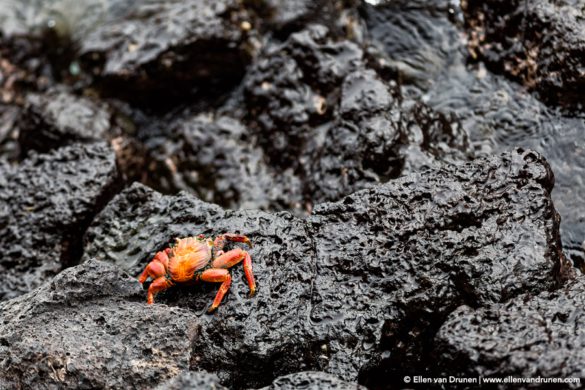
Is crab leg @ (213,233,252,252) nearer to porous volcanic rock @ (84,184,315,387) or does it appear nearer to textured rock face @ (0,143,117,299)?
porous volcanic rock @ (84,184,315,387)

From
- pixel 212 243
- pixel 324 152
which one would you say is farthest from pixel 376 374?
pixel 324 152

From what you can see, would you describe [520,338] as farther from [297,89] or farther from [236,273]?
[297,89]

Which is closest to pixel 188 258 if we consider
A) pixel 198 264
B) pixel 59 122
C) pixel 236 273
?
pixel 198 264

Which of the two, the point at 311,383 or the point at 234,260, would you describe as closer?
the point at 311,383

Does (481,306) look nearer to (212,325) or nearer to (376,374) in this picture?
(376,374)

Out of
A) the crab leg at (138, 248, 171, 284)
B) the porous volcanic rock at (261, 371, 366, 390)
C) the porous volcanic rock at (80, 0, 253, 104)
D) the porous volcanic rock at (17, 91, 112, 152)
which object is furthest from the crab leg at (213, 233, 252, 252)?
the porous volcanic rock at (80, 0, 253, 104)

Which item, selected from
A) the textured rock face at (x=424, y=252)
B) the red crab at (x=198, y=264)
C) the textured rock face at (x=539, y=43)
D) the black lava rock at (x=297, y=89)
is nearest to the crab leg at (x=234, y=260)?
the red crab at (x=198, y=264)
